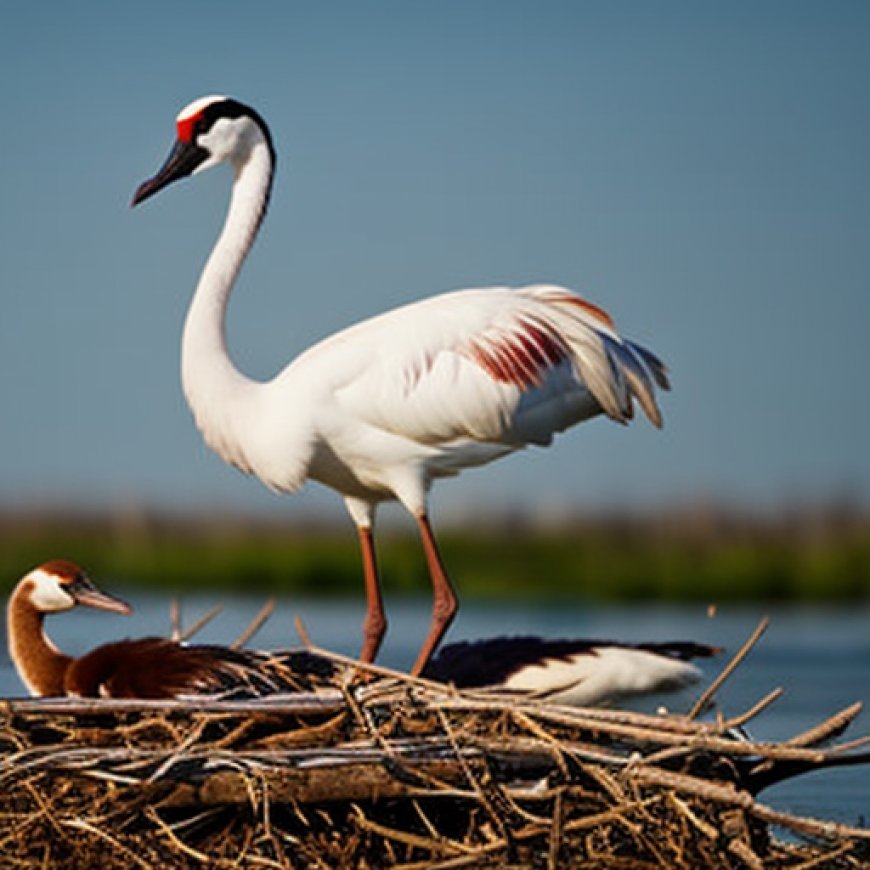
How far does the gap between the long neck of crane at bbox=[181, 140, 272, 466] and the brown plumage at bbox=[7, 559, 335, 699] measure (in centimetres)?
95

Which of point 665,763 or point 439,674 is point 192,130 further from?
point 665,763

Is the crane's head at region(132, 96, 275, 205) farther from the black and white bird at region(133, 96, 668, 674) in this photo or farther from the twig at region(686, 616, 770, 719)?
the twig at region(686, 616, 770, 719)

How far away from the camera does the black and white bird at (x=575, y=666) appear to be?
27.4 feet

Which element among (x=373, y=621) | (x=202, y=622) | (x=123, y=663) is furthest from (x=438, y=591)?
(x=123, y=663)

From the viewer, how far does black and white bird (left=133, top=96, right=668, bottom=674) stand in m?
8.45

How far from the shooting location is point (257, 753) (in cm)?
604

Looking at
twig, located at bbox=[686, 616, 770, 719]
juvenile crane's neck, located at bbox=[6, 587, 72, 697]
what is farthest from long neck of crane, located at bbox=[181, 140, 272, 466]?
twig, located at bbox=[686, 616, 770, 719]

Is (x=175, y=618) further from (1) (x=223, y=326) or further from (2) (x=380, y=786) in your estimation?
(2) (x=380, y=786)

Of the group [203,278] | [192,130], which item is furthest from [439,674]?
[192,130]

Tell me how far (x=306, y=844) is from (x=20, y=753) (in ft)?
2.80

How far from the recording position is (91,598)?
7.94 m

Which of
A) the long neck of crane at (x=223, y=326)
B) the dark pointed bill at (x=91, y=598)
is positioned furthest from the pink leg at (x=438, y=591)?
the dark pointed bill at (x=91, y=598)

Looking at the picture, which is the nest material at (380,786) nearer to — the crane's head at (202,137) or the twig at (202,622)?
the twig at (202,622)

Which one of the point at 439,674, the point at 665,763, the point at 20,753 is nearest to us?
the point at 20,753
